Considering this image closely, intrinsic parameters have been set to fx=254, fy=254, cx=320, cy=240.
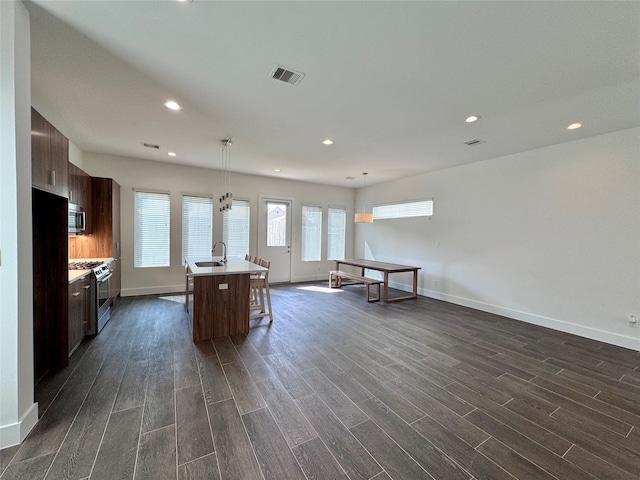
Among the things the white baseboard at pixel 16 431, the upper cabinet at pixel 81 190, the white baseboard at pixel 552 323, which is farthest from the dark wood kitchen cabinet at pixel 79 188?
the white baseboard at pixel 552 323

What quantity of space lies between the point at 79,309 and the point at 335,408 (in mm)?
2939

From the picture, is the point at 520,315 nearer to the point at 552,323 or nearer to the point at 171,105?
the point at 552,323

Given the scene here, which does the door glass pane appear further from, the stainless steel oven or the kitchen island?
the stainless steel oven

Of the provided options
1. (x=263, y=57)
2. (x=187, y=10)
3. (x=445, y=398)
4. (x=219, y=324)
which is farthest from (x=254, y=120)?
(x=445, y=398)

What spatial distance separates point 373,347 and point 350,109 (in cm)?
280

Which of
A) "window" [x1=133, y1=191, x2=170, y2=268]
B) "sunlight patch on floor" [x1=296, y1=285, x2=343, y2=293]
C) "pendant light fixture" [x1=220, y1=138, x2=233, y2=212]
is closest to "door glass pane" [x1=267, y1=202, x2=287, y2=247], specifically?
"pendant light fixture" [x1=220, y1=138, x2=233, y2=212]

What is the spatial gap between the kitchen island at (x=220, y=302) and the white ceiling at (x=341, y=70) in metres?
1.99

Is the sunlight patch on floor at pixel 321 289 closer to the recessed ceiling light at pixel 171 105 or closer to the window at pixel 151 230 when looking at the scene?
the window at pixel 151 230

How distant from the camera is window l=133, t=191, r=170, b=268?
5137mm

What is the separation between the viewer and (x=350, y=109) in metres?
2.89

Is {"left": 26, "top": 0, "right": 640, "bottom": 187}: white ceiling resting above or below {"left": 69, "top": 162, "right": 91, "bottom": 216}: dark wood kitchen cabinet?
above

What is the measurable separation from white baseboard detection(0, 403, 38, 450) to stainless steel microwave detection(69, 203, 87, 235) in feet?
8.01

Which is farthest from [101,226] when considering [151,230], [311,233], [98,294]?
[311,233]

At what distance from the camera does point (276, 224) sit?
264 inches
